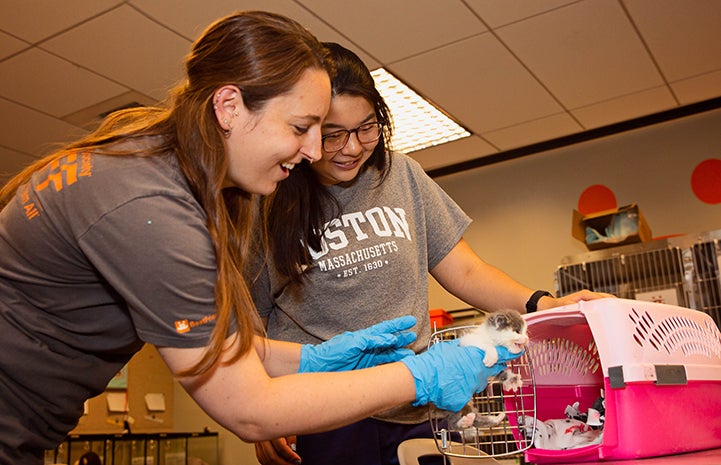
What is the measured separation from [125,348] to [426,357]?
49cm

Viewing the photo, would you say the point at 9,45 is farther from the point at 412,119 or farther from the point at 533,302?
the point at 533,302

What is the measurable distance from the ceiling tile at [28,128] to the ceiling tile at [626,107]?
2.99 meters

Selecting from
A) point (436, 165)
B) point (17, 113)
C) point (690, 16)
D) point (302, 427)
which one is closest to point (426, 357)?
point (302, 427)

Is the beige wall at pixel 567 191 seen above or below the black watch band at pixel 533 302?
above

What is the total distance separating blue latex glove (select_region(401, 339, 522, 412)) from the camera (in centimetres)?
106

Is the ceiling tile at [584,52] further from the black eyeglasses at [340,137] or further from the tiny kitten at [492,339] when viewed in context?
the tiny kitten at [492,339]

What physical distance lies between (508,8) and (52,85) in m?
2.35

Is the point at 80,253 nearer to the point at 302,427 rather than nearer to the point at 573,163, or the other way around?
the point at 302,427

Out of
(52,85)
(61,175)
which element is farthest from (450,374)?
(52,85)

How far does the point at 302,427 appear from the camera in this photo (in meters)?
1.00

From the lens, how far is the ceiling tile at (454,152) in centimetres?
457

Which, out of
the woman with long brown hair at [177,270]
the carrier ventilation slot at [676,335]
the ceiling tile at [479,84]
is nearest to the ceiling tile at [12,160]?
the ceiling tile at [479,84]

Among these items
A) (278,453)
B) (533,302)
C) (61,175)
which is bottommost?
(278,453)

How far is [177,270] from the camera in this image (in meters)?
0.94
